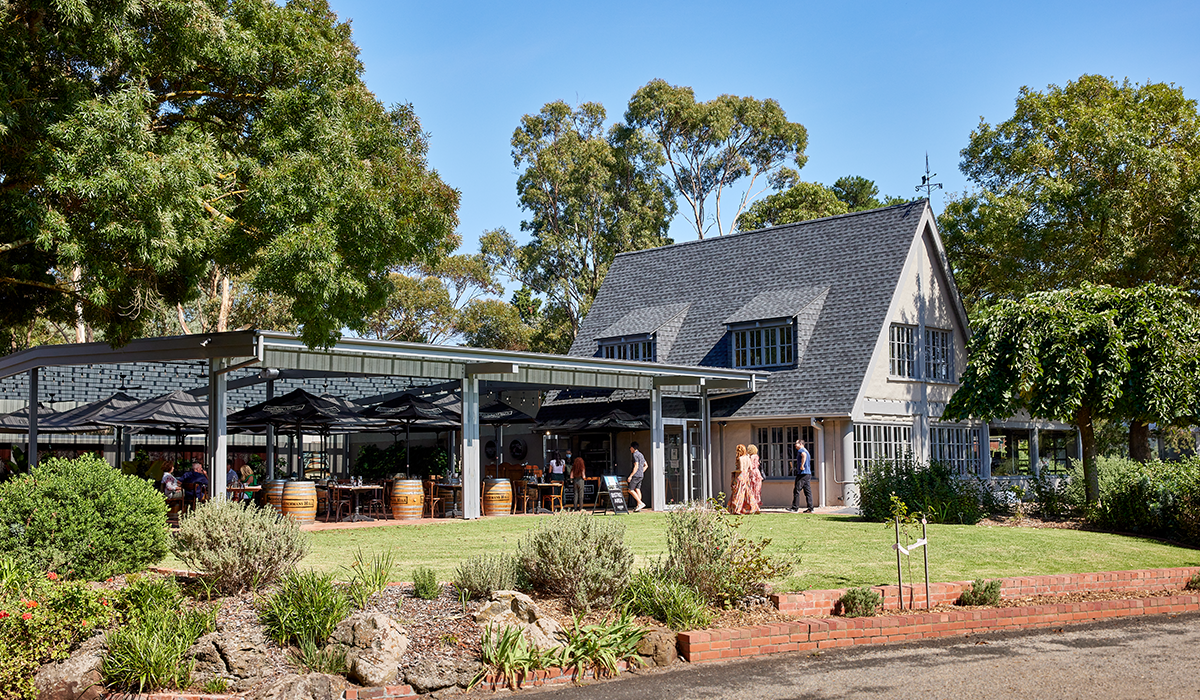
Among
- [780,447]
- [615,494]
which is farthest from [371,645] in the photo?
[780,447]

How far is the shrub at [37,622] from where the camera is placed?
7.79 m

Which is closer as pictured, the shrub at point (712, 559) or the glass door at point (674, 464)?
the shrub at point (712, 559)

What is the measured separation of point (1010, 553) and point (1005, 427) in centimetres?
1751

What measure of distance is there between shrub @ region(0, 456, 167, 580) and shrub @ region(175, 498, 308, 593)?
2.94 feet

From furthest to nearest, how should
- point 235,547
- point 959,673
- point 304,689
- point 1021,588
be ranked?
1. point 1021,588
2. point 235,547
3. point 959,673
4. point 304,689

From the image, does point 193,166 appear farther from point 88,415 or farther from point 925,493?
point 925,493

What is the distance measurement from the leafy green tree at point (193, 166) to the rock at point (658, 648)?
6239 mm

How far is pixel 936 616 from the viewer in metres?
9.92

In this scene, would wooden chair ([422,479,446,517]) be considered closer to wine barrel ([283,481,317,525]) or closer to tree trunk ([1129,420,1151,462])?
wine barrel ([283,481,317,525])

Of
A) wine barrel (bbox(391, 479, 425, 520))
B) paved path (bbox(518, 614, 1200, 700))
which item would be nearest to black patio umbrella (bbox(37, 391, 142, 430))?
wine barrel (bbox(391, 479, 425, 520))

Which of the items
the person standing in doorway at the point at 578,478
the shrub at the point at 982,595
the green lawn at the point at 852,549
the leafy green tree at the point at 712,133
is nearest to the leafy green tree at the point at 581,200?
the leafy green tree at the point at 712,133

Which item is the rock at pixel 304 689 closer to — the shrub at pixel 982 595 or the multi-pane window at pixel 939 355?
→ the shrub at pixel 982 595

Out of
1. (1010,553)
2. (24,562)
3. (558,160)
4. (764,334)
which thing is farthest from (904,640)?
(558,160)

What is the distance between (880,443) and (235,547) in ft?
64.5
